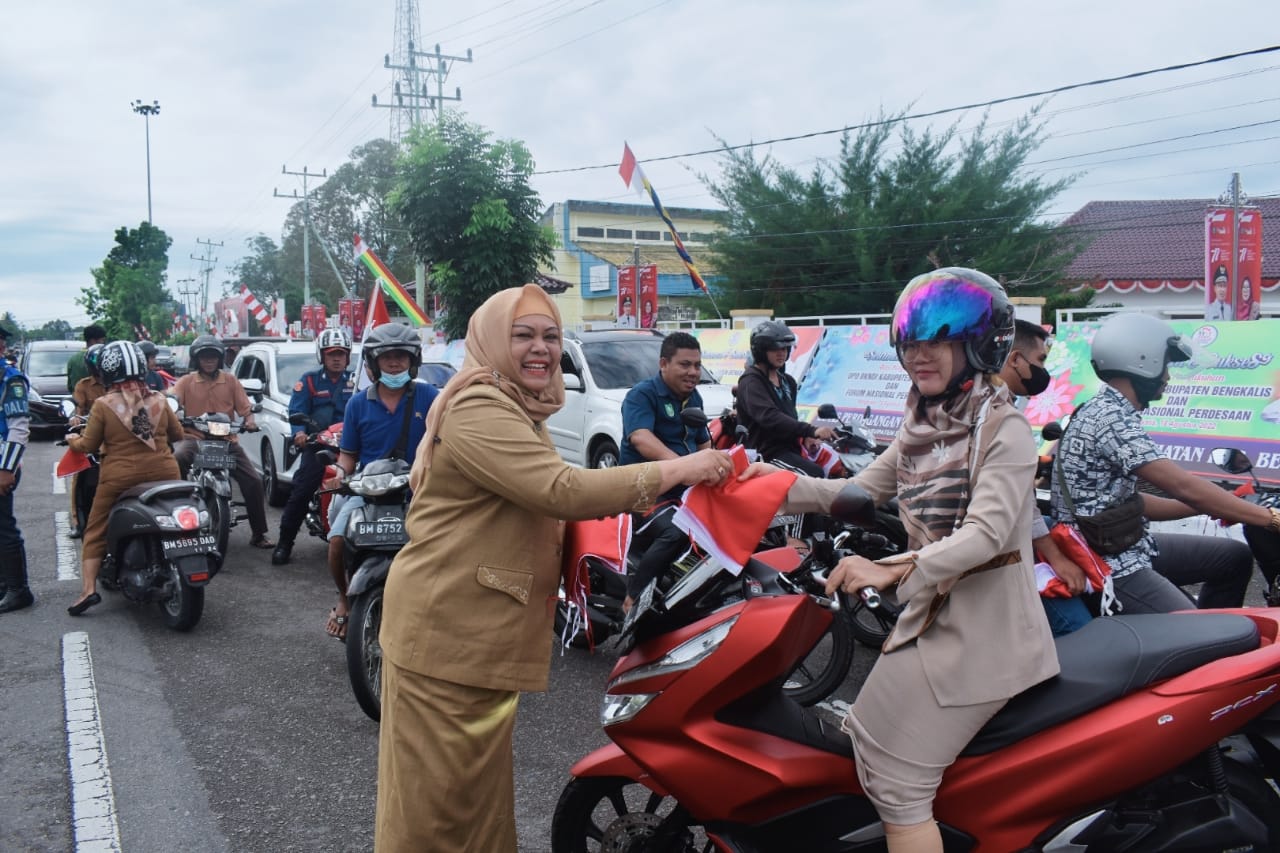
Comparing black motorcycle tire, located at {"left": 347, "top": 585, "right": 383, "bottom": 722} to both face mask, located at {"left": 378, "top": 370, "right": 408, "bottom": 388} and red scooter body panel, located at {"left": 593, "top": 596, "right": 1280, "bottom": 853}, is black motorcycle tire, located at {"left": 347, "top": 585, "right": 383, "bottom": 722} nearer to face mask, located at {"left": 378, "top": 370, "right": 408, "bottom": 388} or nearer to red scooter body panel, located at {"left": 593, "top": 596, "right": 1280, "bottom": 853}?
face mask, located at {"left": 378, "top": 370, "right": 408, "bottom": 388}

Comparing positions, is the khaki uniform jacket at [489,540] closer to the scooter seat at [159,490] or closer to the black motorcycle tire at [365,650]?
the black motorcycle tire at [365,650]

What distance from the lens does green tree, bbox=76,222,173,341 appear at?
5247 centimetres

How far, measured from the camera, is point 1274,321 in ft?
31.0

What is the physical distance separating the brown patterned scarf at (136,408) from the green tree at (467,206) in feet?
43.7

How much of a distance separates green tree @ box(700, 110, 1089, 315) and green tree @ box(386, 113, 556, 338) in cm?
741

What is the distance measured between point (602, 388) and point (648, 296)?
11365mm

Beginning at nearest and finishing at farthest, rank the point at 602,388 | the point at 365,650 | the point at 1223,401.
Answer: the point at 365,650 → the point at 1223,401 → the point at 602,388

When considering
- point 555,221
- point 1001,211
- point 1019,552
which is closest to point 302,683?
point 1019,552

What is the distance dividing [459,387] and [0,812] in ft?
9.63

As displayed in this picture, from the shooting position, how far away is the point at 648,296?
21.6 meters

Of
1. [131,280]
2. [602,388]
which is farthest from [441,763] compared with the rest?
[131,280]

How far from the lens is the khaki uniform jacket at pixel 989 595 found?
2.20 m

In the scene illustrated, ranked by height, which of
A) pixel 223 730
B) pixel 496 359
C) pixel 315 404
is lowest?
pixel 223 730

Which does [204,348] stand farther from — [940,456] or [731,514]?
[940,456]
